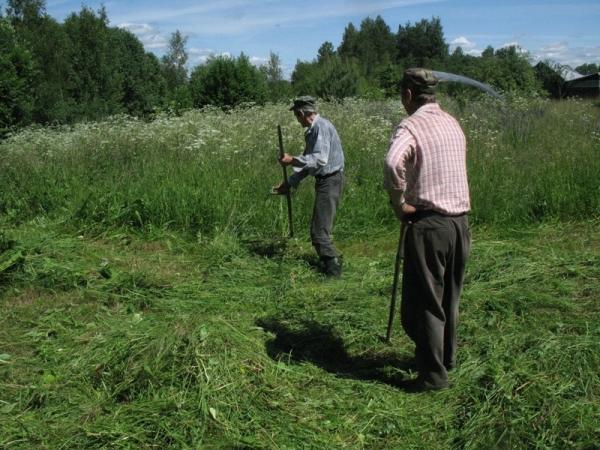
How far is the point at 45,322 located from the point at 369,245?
3.64 metres

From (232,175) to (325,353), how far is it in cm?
426

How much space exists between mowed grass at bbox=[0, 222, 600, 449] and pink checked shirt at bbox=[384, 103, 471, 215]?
1.13 meters

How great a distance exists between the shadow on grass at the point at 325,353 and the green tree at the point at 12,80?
12451mm

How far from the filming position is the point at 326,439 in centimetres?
329

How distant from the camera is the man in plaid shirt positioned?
134 inches

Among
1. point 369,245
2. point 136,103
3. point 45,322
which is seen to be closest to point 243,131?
point 369,245

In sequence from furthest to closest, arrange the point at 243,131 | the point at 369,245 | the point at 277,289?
1. the point at 243,131
2. the point at 369,245
3. the point at 277,289

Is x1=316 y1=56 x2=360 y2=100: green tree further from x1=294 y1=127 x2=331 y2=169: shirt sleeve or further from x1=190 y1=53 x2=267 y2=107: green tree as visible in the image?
x1=294 y1=127 x2=331 y2=169: shirt sleeve

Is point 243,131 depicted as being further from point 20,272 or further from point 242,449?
point 242,449

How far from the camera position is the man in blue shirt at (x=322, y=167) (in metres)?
5.80

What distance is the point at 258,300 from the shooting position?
214 inches

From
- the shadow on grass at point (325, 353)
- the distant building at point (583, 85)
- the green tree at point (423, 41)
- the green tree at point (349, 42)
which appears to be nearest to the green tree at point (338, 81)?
the shadow on grass at point (325, 353)

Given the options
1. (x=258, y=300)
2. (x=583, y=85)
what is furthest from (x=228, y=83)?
(x=583, y=85)

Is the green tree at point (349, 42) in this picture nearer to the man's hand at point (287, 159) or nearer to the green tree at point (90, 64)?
the green tree at point (90, 64)
